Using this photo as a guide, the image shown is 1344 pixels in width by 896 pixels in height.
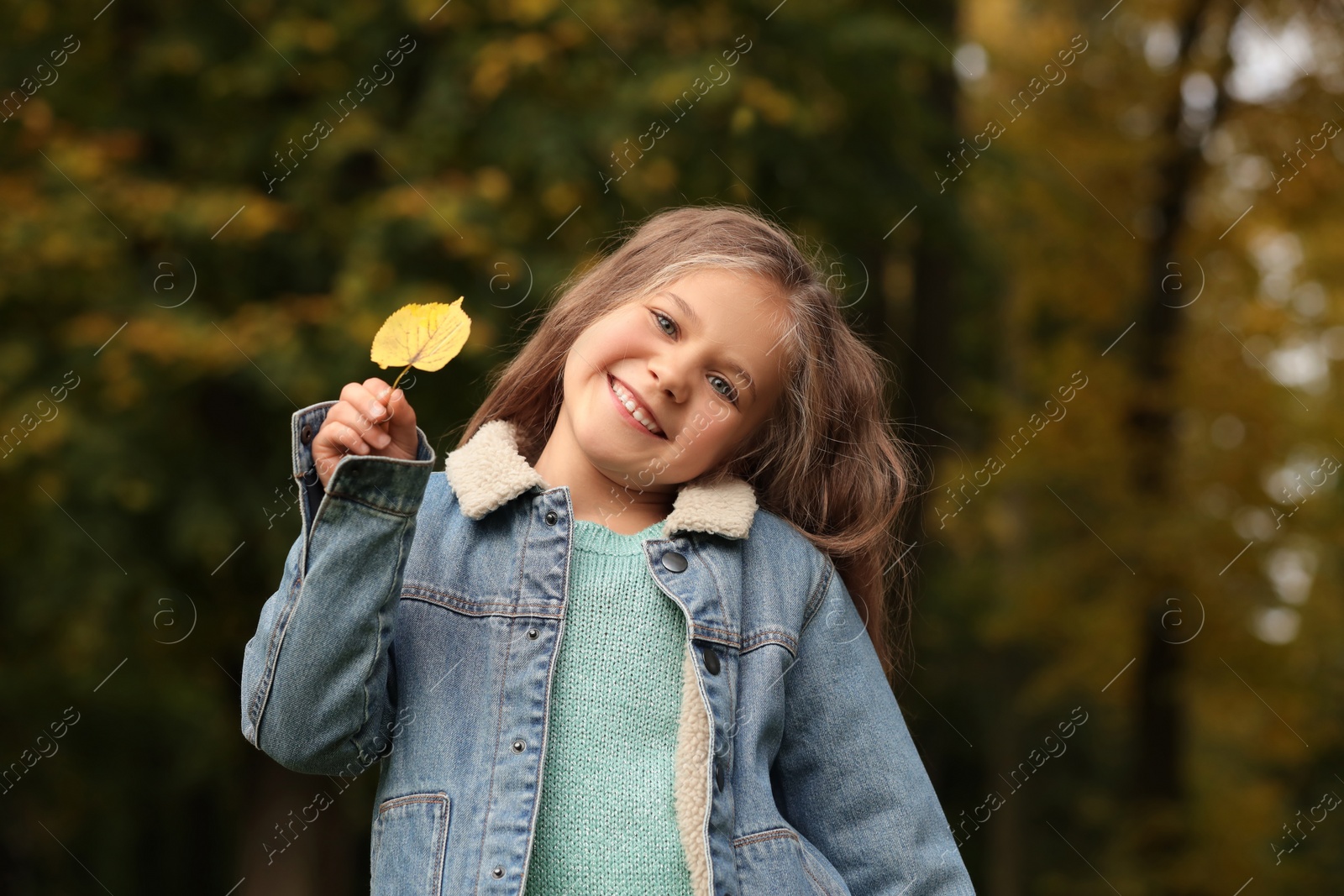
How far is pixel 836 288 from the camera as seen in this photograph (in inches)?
118

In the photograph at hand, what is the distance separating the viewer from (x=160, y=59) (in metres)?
5.14

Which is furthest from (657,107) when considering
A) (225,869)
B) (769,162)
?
(225,869)

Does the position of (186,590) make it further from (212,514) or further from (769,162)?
(769,162)

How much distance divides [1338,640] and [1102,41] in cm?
462

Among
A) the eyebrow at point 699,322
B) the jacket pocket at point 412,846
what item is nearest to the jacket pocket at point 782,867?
the jacket pocket at point 412,846

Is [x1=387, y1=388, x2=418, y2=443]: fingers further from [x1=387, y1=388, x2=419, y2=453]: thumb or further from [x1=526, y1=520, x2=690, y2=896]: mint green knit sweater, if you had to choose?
[x1=526, y1=520, x2=690, y2=896]: mint green knit sweater

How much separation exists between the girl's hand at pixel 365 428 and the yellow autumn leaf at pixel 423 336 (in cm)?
6

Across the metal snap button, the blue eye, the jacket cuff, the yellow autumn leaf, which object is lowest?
the metal snap button

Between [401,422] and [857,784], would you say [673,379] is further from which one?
[857,784]

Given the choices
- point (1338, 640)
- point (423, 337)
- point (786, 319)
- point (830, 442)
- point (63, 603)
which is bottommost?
point (1338, 640)

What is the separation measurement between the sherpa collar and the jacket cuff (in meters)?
0.16

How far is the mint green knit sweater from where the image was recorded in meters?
1.71

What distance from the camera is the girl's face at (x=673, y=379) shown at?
6.14ft

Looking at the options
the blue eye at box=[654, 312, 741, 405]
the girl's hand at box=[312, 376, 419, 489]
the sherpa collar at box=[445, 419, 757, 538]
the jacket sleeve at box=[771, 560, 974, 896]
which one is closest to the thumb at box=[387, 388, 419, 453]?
the girl's hand at box=[312, 376, 419, 489]
